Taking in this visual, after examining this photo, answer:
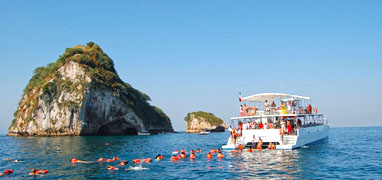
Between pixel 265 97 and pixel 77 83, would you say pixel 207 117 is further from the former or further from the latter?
pixel 265 97

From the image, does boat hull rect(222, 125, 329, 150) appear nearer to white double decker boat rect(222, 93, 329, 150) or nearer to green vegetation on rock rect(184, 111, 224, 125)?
white double decker boat rect(222, 93, 329, 150)

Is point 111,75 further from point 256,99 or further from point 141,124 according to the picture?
point 256,99

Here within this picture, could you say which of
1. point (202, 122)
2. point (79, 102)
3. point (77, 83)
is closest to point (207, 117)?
point (202, 122)

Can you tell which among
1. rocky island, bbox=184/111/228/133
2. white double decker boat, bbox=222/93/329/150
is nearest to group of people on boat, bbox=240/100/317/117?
white double decker boat, bbox=222/93/329/150

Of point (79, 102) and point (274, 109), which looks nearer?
point (274, 109)

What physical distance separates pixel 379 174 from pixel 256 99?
16.6 meters

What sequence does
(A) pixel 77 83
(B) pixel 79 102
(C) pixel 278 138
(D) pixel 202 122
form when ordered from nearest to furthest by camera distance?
(C) pixel 278 138 → (B) pixel 79 102 → (A) pixel 77 83 → (D) pixel 202 122

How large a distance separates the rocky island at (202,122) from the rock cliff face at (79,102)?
45.1 m

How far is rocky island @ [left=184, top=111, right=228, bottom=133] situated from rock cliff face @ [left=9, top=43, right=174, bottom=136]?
148ft

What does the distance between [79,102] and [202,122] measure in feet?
217

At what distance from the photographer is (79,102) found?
238 feet

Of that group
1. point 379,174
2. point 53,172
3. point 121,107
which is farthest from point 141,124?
point 379,174

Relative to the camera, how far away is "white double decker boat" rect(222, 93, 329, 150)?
1149 inches

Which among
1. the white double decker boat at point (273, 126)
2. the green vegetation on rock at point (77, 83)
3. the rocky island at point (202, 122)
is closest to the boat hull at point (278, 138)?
the white double decker boat at point (273, 126)
